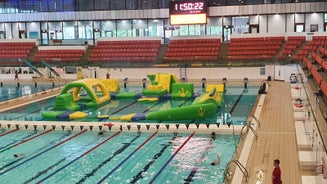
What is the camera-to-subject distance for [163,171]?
34.8 ft

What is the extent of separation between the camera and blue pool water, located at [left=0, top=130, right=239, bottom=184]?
10.3 meters

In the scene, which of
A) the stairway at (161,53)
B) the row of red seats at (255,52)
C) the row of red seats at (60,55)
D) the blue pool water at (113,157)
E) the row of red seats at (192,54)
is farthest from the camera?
the row of red seats at (60,55)

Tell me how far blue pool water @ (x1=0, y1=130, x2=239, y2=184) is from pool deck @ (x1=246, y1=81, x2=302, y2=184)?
0.74 meters

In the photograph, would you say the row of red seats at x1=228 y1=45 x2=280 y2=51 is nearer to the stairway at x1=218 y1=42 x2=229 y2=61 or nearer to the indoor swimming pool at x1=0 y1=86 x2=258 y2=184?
the stairway at x1=218 y1=42 x2=229 y2=61

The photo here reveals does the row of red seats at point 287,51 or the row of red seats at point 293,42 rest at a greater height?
the row of red seats at point 293,42

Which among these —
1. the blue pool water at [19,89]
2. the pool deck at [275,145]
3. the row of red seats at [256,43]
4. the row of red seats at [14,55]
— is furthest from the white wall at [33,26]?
the pool deck at [275,145]

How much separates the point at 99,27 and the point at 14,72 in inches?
370

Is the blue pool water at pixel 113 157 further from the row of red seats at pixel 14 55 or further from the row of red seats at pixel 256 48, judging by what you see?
the row of red seats at pixel 14 55

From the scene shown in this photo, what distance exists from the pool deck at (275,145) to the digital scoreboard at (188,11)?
15.7 meters

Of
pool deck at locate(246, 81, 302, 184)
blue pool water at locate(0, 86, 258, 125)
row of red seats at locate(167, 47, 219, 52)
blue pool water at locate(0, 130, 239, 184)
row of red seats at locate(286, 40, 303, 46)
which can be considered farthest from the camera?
row of red seats at locate(167, 47, 219, 52)

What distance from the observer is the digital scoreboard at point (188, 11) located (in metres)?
33.9

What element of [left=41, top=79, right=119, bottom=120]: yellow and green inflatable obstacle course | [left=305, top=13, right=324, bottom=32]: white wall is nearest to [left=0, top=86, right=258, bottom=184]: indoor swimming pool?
[left=41, top=79, right=119, bottom=120]: yellow and green inflatable obstacle course

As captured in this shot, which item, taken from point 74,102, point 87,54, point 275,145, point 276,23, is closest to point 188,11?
point 276,23

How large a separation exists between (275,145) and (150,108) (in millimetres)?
8256
